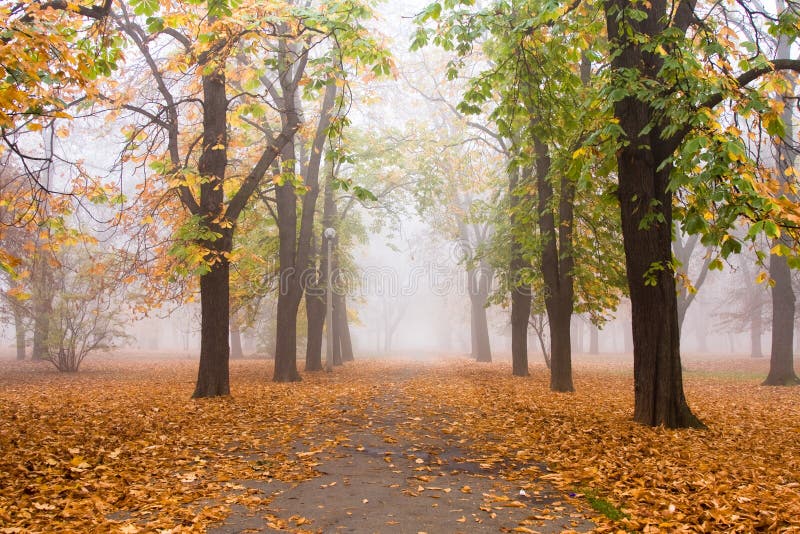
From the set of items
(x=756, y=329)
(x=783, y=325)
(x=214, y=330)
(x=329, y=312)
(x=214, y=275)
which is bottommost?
(x=756, y=329)

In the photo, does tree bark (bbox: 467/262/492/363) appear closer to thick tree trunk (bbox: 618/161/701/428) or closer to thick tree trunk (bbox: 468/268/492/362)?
thick tree trunk (bbox: 468/268/492/362)

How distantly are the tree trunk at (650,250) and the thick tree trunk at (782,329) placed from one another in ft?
35.5

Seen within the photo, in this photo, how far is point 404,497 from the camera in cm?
456

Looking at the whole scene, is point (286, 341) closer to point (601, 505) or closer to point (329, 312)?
point (329, 312)

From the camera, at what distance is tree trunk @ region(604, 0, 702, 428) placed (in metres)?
7.12

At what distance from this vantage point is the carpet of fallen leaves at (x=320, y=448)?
13.3 ft

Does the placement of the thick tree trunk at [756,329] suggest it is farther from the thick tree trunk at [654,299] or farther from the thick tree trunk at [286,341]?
the thick tree trunk at [654,299]

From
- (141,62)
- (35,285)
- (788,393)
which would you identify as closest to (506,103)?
(141,62)

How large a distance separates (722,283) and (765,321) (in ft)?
70.0

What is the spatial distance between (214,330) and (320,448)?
4.73 m

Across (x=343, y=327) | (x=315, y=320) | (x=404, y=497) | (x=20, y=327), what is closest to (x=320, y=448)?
(x=404, y=497)

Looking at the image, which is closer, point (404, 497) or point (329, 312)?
point (404, 497)

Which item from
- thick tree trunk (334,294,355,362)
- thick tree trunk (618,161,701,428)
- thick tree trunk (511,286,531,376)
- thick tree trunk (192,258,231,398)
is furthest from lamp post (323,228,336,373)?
thick tree trunk (618,161,701,428)

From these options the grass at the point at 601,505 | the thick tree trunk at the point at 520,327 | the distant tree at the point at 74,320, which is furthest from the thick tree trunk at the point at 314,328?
the grass at the point at 601,505
